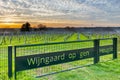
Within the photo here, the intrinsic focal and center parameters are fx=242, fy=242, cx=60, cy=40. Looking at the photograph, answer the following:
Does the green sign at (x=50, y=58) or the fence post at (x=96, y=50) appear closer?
the green sign at (x=50, y=58)

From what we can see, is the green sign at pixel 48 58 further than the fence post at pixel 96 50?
No

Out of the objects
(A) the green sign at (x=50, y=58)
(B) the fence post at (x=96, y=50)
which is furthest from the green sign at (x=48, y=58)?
(B) the fence post at (x=96, y=50)

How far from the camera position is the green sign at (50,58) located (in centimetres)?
611

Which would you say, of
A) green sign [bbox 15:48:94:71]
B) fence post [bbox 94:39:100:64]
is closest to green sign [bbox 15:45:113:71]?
green sign [bbox 15:48:94:71]

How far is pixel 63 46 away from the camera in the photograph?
764 cm

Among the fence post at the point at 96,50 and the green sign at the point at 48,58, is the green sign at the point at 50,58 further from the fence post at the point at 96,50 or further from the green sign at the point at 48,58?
the fence post at the point at 96,50

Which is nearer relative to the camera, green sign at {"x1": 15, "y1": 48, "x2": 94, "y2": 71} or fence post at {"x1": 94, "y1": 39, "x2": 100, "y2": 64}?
green sign at {"x1": 15, "y1": 48, "x2": 94, "y2": 71}

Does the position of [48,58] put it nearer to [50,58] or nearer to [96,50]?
[50,58]

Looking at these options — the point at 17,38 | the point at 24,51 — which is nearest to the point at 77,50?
the point at 24,51

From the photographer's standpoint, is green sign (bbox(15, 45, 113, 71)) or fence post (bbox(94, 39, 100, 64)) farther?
fence post (bbox(94, 39, 100, 64))

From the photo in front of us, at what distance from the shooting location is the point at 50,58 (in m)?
6.81

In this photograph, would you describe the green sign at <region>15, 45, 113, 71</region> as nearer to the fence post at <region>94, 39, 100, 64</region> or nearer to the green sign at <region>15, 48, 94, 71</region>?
the green sign at <region>15, 48, 94, 71</region>

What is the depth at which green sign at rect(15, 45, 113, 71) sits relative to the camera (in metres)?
6.11

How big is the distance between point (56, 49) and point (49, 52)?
64 centimetres
